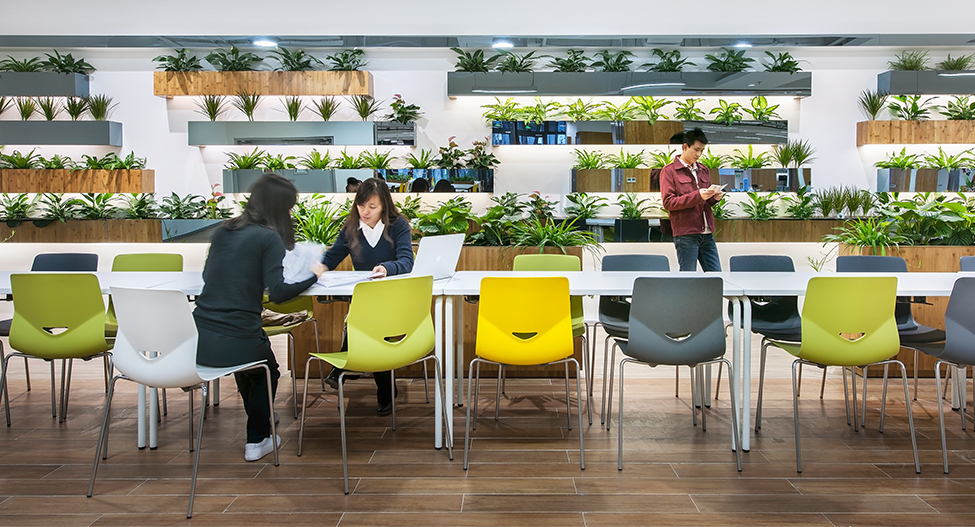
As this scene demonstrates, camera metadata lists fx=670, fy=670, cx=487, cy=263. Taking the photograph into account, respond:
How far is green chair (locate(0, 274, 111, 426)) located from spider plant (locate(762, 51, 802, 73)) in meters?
6.63

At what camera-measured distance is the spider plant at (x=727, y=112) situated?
7.07 metres

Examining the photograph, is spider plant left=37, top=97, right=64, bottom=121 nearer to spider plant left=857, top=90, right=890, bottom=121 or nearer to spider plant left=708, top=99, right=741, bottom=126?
spider plant left=708, top=99, right=741, bottom=126

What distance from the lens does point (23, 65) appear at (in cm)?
721

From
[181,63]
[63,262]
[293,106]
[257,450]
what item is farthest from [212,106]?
[257,450]

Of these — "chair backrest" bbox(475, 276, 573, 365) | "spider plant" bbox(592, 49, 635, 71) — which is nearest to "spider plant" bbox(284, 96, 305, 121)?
"spider plant" bbox(592, 49, 635, 71)

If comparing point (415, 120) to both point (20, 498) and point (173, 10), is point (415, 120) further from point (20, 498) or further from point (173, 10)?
point (20, 498)

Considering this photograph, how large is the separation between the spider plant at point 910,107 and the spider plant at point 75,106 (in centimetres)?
874

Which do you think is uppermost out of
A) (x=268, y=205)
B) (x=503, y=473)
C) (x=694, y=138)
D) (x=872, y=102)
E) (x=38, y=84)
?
(x=38, y=84)

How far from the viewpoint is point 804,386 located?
4445mm

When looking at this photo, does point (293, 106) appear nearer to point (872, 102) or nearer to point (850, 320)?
point (850, 320)

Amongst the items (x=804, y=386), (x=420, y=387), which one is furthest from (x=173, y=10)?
(x=804, y=386)

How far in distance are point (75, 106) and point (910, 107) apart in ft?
29.5

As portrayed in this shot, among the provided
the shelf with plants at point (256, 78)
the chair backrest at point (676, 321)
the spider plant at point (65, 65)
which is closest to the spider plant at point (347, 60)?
the shelf with plants at point (256, 78)

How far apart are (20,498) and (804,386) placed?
14.3ft
